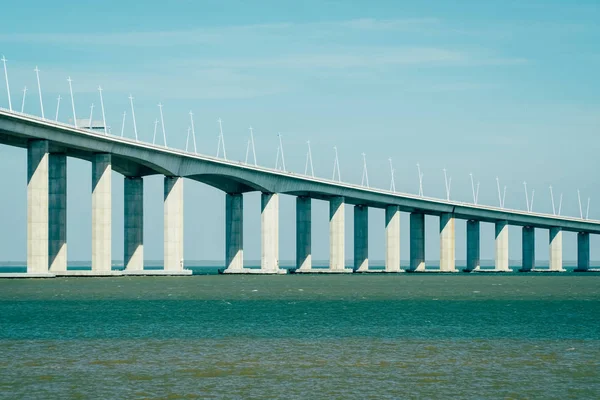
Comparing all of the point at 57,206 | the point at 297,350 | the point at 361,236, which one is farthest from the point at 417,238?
the point at 297,350

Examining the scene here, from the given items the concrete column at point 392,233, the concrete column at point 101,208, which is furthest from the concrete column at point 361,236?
the concrete column at point 101,208

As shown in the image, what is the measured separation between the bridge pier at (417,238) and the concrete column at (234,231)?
41.9 meters

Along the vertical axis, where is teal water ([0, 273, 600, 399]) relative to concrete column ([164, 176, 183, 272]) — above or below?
below

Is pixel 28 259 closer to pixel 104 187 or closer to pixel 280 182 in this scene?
pixel 104 187

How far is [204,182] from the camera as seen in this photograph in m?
141

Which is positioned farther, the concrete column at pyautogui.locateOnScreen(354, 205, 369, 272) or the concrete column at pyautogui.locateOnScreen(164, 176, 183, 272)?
the concrete column at pyautogui.locateOnScreen(354, 205, 369, 272)

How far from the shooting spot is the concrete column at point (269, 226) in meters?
142

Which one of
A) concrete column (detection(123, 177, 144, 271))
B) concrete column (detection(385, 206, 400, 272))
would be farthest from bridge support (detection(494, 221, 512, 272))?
concrete column (detection(123, 177, 144, 271))

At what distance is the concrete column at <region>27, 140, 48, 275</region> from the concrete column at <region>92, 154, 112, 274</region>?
10.4 metres

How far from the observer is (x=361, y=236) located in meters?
168

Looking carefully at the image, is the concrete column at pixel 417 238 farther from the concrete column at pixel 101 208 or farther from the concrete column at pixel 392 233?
the concrete column at pixel 101 208

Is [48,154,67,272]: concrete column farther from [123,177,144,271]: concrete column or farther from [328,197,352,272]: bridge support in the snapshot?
[328,197,352,272]: bridge support

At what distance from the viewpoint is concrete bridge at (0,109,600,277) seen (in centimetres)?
10012

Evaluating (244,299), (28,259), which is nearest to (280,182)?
(28,259)
